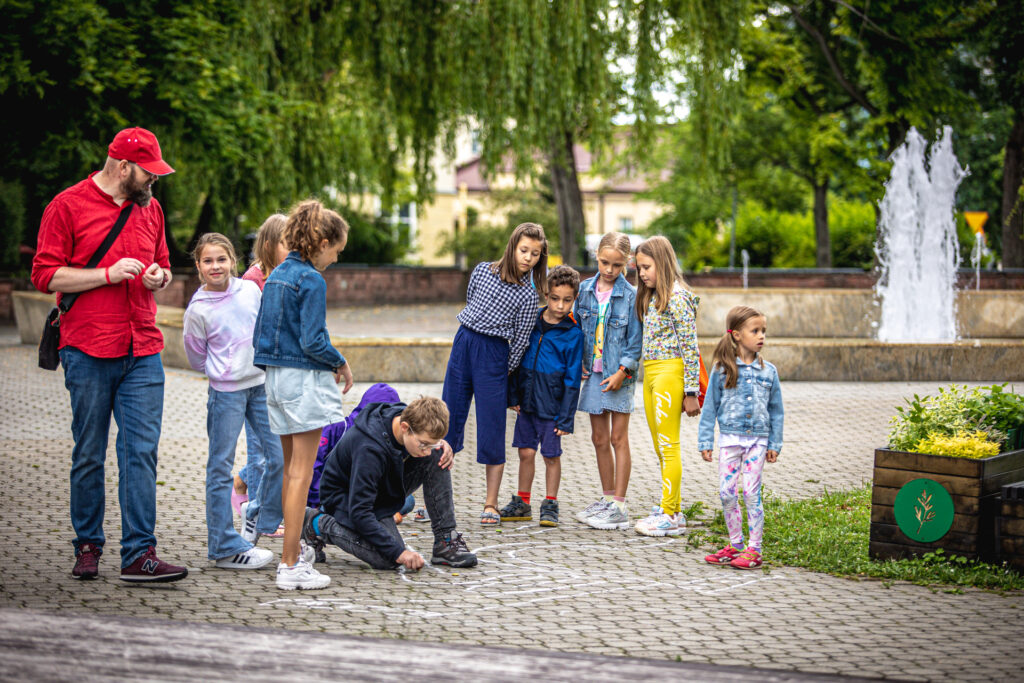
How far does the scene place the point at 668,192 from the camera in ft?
171

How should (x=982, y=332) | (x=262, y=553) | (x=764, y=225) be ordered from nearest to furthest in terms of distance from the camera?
(x=262, y=553) → (x=982, y=332) → (x=764, y=225)

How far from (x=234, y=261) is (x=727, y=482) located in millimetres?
2844

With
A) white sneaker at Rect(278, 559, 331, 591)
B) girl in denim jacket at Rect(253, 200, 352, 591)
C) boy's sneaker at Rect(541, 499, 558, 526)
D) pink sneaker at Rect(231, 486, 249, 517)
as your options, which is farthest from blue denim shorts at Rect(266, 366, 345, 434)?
boy's sneaker at Rect(541, 499, 558, 526)

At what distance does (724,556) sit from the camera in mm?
5684

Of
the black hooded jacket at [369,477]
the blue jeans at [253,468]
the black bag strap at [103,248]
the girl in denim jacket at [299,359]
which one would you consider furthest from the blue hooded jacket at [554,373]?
the black bag strap at [103,248]

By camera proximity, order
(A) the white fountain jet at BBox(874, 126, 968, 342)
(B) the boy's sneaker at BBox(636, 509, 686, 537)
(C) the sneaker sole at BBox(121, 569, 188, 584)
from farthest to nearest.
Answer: (A) the white fountain jet at BBox(874, 126, 968, 342) → (B) the boy's sneaker at BBox(636, 509, 686, 537) → (C) the sneaker sole at BBox(121, 569, 188, 584)

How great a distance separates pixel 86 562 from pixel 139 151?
194 centimetres

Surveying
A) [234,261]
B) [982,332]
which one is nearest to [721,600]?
[234,261]

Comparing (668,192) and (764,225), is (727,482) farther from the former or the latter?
(668,192)

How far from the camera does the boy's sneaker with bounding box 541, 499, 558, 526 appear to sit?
658cm

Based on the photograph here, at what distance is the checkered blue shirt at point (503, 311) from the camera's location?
Result: 659 cm

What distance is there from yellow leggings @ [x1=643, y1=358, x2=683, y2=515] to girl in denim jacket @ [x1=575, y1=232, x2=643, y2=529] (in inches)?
9.1

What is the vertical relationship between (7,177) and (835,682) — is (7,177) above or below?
above

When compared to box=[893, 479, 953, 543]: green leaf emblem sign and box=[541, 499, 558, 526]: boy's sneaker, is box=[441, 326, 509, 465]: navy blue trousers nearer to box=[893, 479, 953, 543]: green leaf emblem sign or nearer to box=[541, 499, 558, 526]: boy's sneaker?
box=[541, 499, 558, 526]: boy's sneaker
